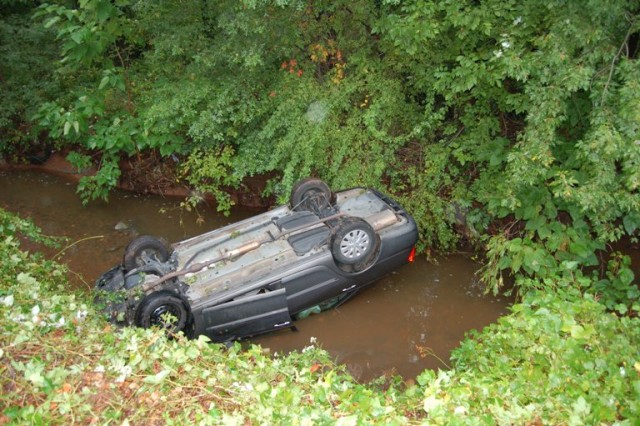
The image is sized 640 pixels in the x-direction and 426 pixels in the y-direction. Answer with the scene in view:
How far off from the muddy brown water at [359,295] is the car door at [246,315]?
0.57 m

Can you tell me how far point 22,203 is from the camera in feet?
30.9

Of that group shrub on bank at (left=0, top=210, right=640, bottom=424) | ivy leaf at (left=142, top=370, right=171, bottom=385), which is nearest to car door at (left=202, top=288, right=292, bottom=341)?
shrub on bank at (left=0, top=210, right=640, bottom=424)

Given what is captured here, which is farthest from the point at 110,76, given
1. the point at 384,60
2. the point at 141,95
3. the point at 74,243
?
the point at 384,60

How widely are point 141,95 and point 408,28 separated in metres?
5.58

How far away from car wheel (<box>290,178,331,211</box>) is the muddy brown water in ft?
4.89

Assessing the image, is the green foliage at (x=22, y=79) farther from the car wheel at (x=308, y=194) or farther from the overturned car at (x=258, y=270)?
the car wheel at (x=308, y=194)

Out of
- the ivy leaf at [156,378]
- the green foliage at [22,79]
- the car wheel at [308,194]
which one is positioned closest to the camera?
the ivy leaf at [156,378]

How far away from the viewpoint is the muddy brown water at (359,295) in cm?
648

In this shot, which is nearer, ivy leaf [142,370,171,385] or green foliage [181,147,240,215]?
ivy leaf [142,370,171,385]

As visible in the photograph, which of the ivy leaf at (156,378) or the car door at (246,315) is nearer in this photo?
the ivy leaf at (156,378)

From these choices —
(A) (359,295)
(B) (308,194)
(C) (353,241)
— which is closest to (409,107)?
(B) (308,194)

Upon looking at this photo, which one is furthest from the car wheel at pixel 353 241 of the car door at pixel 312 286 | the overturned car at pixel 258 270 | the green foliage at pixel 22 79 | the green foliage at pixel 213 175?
the green foliage at pixel 22 79

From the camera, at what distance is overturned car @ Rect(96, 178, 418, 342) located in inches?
225

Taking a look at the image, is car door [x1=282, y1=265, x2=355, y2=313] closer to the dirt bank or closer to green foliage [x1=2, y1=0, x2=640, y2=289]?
green foliage [x1=2, y1=0, x2=640, y2=289]
